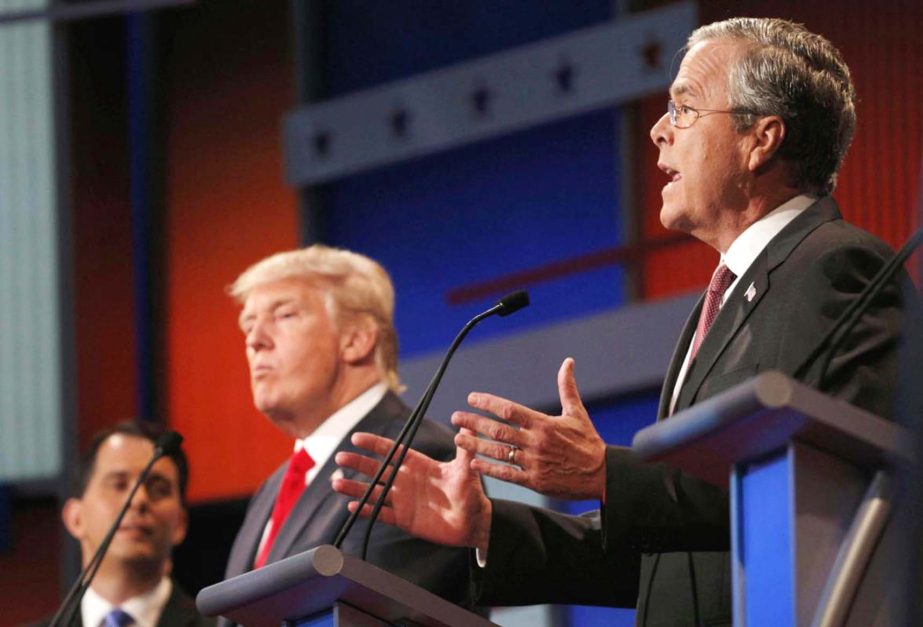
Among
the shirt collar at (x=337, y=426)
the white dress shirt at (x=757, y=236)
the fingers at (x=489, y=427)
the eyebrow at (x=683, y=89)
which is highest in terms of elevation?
the eyebrow at (x=683, y=89)

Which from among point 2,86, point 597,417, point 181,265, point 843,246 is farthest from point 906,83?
point 2,86

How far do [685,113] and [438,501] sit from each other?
→ 0.68m

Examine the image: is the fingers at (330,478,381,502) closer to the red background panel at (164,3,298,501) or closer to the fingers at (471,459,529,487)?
the fingers at (471,459,529,487)

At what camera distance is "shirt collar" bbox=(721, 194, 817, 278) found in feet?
7.30

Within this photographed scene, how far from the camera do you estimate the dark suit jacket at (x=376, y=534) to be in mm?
2838

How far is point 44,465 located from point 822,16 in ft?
10.1

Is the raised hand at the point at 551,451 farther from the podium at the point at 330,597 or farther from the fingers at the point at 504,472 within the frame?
the podium at the point at 330,597

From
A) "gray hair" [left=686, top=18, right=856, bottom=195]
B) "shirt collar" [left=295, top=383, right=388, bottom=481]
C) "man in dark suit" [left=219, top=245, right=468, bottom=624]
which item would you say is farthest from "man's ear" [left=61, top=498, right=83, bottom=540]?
"gray hair" [left=686, top=18, right=856, bottom=195]

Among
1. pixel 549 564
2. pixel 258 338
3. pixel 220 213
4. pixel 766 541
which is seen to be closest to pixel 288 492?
pixel 258 338

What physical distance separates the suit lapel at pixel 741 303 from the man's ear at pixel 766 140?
16cm

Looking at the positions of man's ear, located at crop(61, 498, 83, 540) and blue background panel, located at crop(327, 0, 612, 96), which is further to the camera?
blue background panel, located at crop(327, 0, 612, 96)

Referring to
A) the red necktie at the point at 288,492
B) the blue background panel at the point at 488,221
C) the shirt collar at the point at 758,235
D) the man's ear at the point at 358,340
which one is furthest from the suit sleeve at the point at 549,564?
the blue background panel at the point at 488,221

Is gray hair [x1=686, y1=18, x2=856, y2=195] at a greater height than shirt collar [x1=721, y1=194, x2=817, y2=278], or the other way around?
gray hair [x1=686, y1=18, x2=856, y2=195]

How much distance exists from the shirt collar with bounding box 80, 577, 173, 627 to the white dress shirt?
6.10 ft
